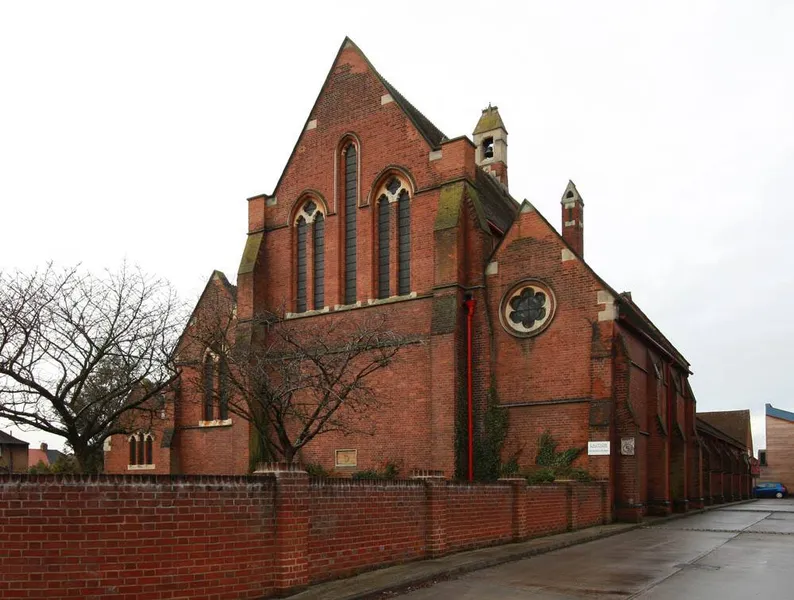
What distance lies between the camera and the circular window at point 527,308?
23.2 m

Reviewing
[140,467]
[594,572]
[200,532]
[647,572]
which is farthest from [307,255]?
[200,532]

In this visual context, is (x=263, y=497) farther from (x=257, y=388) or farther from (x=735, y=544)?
(x=735, y=544)

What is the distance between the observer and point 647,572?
1251 cm

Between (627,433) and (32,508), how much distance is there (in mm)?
17520

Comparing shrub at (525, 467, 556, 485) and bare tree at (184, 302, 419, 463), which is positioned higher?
bare tree at (184, 302, 419, 463)

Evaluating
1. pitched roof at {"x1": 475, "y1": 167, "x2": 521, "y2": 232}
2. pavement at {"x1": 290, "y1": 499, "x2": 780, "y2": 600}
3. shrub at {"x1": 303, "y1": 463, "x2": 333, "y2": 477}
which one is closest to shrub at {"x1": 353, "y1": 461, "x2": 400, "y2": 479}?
shrub at {"x1": 303, "y1": 463, "x2": 333, "y2": 477}

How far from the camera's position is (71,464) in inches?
1116

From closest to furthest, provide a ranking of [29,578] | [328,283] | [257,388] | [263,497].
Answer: [29,578] → [263,497] → [257,388] → [328,283]

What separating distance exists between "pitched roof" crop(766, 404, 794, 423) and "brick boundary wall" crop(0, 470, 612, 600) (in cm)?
6485

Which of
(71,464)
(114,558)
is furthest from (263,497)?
(71,464)

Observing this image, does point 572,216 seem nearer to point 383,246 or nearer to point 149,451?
point 383,246

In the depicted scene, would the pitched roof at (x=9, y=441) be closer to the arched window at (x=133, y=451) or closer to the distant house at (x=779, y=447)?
the arched window at (x=133, y=451)

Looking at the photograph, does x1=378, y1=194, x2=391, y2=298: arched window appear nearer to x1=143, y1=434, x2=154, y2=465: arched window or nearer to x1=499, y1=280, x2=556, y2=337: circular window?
x1=499, y1=280, x2=556, y2=337: circular window

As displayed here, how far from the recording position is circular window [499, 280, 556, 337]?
23.2 meters
